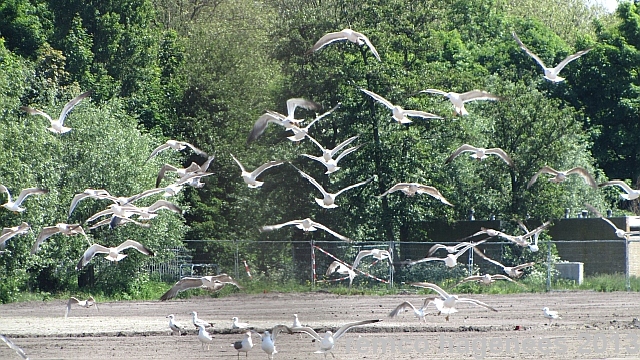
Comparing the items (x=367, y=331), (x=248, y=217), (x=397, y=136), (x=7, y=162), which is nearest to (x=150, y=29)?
(x=248, y=217)

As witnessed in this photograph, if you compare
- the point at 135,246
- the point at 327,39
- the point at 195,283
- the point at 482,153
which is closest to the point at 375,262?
the point at 482,153

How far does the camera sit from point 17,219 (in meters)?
35.9

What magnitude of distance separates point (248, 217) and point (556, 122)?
564 inches

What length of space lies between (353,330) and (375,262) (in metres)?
14.2

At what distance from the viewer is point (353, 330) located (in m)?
26.3

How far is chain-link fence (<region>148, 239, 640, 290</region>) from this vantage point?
134 ft

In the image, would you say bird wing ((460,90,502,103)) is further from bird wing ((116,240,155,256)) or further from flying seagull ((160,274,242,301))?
bird wing ((116,240,155,256))

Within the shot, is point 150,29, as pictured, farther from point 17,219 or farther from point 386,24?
point 17,219

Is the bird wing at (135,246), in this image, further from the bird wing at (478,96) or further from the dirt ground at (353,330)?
the bird wing at (478,96)

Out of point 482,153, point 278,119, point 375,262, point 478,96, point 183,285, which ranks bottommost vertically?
point 183,285

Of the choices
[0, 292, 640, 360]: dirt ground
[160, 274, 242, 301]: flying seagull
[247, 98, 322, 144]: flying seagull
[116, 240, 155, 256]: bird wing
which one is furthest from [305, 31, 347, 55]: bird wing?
[0, 292, 640, 360]: dirt ground

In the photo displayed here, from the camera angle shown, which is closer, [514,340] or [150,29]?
[514,340]

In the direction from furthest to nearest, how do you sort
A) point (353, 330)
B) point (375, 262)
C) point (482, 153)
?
point (375, 262) → point (353, 330) → point (482, 153)

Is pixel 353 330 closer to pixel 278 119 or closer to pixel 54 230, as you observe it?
pixel 278 119
